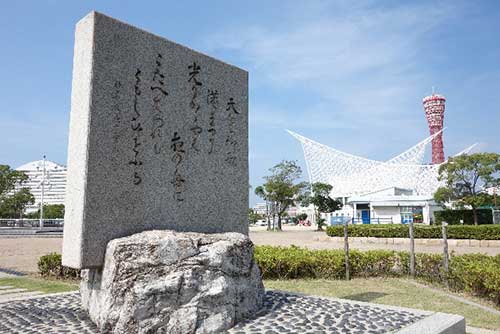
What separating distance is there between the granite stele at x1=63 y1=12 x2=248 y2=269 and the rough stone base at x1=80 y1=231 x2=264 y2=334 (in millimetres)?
344

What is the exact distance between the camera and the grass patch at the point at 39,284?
6.25m

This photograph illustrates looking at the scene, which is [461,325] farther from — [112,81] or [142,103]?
[112,81]

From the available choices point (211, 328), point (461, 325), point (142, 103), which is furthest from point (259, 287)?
point (142, 103)

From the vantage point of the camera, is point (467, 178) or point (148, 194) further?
point (467, 178)

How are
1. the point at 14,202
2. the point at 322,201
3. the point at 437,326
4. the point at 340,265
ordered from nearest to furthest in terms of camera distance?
the point at 437,326
the point at 340,265
the point at 322,201
the point at 14,202

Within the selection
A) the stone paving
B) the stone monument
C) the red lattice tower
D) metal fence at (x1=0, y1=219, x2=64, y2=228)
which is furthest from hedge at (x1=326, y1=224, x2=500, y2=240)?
the red lattice tower

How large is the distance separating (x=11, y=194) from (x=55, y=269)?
37529 millimetres

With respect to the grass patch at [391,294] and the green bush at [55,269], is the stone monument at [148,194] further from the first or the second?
the green bush at [55,269]

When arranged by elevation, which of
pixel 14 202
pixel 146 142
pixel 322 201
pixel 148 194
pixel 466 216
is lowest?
pixel 466 216

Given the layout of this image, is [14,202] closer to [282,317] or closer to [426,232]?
[426,232]

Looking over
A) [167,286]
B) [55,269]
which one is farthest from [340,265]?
[55,269]

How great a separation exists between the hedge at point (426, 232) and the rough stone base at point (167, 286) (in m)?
14.2

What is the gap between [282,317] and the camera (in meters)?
3.62

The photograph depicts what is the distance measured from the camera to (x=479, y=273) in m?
5.80
